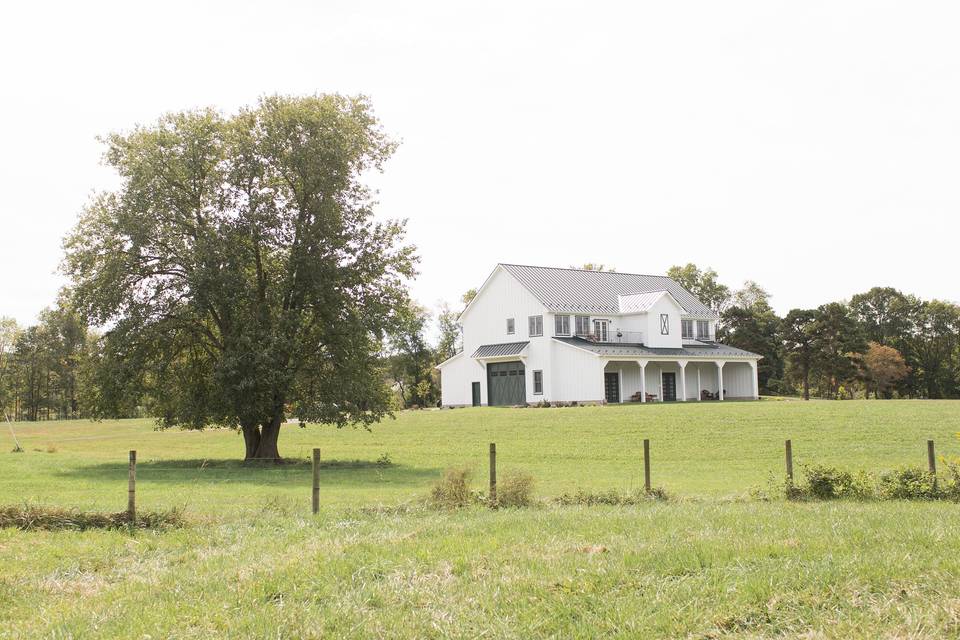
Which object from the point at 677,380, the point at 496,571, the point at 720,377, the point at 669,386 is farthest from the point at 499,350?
the point at 496,571

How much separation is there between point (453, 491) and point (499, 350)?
42.4m

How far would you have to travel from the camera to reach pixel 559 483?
827 inches

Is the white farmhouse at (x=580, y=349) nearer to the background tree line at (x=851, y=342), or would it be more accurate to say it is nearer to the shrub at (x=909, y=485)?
the background tree line at (x=851, y=342)

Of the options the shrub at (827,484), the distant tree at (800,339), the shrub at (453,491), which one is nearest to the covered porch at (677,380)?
the distant tree at (800,339)

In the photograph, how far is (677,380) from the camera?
5869 cm

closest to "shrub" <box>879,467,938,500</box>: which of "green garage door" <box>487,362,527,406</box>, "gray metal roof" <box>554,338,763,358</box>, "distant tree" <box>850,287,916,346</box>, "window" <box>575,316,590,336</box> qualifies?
"gray metal roof" <box>554,338,763,358</box>

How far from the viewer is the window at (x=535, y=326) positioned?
55.7 metres

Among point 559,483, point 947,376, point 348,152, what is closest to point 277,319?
point 348,152

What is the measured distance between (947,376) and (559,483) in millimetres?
74200

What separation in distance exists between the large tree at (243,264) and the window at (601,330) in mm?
28578

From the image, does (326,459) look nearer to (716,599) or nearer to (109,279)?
(109,279)

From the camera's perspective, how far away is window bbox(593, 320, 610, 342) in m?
57.6

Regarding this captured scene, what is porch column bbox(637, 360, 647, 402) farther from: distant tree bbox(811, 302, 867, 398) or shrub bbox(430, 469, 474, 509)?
shrub bbox(430, 469, 474, 509)

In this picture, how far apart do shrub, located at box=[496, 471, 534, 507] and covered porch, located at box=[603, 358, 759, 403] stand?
37.8m
